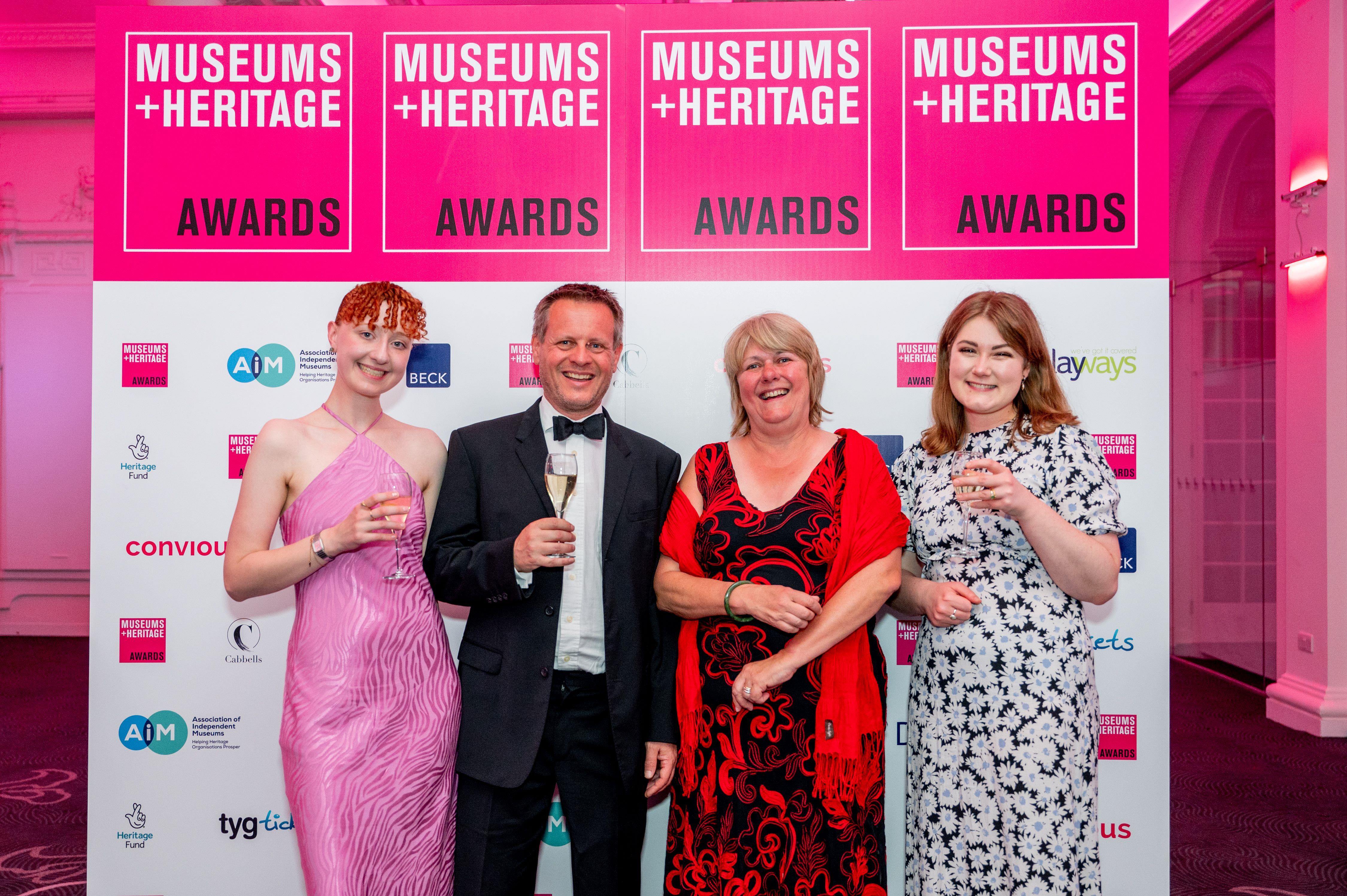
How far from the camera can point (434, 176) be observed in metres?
2.99

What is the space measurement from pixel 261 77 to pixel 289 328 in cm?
92

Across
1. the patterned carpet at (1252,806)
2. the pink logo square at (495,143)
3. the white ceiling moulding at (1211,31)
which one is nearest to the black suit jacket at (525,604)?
the pink logo square at (495,143)

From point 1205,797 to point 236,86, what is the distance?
547cm

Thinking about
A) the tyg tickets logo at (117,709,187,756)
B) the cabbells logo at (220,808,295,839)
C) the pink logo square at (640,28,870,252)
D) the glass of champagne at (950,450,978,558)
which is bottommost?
the cabbells logo at (220,808,295,839)

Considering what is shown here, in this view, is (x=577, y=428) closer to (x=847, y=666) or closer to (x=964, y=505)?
(x=847, y=666)

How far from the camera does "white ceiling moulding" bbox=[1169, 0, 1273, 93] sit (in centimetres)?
566

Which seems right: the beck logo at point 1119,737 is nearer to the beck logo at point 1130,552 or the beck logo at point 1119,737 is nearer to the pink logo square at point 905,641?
the beck logo at point 1130,552

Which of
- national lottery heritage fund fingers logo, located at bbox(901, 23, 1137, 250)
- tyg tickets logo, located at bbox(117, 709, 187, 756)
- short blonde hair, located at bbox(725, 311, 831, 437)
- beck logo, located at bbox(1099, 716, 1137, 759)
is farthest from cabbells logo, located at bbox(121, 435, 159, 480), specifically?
beck logo, located at bbox(1099, 716, 1137, 759)

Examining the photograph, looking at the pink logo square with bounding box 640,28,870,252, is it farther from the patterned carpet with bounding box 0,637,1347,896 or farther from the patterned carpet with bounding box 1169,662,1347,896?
the patterned carpet with bounding box 0,637,1347,896

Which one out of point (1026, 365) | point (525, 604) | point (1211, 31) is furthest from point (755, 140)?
point (1211, 31)

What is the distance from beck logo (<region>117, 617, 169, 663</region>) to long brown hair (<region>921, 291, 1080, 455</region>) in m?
2.81

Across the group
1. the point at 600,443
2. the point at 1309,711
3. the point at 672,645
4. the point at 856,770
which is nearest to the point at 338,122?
the point at 600,443

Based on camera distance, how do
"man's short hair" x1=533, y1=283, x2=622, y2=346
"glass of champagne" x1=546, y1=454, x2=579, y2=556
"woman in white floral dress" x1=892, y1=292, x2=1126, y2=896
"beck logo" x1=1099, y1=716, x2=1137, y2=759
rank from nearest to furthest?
"glass of champagne" x1=546, y1=454, x2=579, y2=556 < "woman in white floral dress" x1=892, y1=292, x2=1126, y2=896 < "man's short hair" x1=533, y1=283, x2=622, y2=346 < "beck logo" x1=1099, y1=716, x2=1137, y2=759

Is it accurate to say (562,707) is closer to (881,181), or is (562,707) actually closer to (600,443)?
(600,443)
